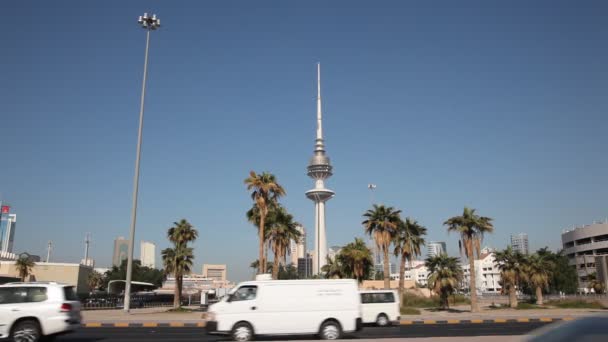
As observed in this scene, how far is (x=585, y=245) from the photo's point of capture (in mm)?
97688

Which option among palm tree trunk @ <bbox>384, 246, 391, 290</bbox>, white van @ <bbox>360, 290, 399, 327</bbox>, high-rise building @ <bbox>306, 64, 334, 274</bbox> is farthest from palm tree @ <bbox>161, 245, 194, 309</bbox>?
high-rise building @ <bbox>306, 64, 334, 274</bbox>

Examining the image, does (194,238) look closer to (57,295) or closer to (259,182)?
(259,182)

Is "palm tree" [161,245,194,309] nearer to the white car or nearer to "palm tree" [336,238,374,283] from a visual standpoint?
"palm tree" [336,238,374,283]

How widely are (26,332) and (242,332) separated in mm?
6547

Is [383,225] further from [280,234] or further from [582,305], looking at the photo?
[582,305]

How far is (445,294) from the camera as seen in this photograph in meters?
48.2

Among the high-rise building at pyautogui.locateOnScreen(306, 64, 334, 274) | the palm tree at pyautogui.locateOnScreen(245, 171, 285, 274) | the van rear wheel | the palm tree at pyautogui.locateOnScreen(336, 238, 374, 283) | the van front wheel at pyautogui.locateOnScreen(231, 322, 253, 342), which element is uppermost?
the high-rise building at pyautogui.locateOnScreen(306, 64, 334, 274)

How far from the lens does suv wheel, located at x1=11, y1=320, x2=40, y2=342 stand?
13.3 metres

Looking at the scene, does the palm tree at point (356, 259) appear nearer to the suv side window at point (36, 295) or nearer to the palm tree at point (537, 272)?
the palm tree at point (537, 272)

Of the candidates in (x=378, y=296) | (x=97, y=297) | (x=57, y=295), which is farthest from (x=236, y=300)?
(x=97, y=297)

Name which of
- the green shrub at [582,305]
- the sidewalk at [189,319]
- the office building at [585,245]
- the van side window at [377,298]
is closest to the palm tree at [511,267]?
the green shrub at [582,305]

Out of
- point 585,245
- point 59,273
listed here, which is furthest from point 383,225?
point 585,245

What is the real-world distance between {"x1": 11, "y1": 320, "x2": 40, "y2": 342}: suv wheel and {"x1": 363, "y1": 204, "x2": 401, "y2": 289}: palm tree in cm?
3836

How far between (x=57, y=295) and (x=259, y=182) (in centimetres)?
3273
